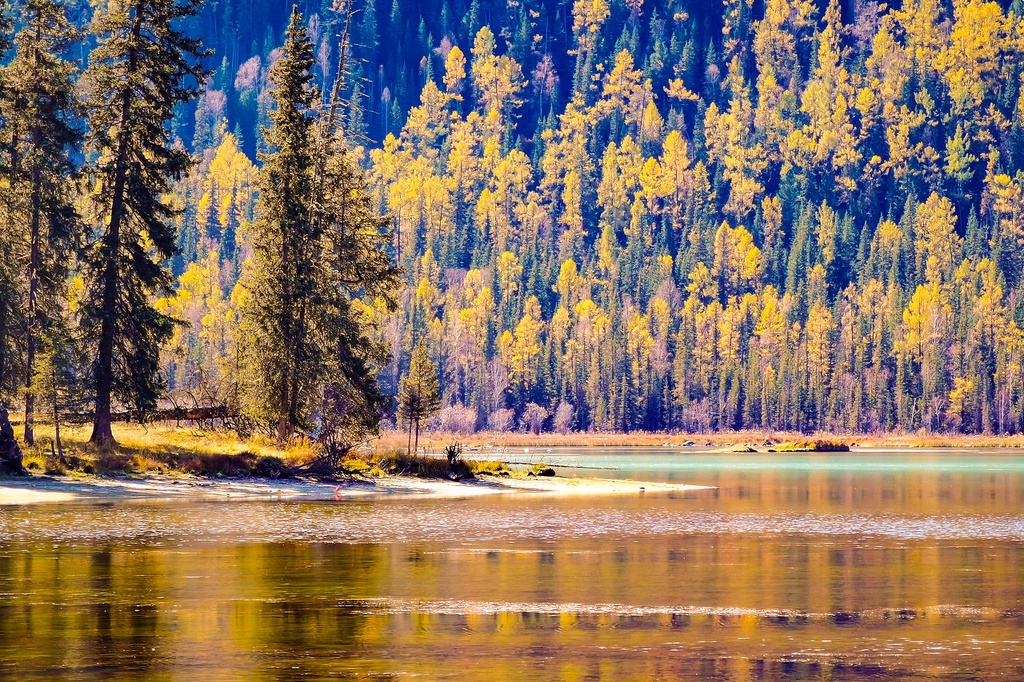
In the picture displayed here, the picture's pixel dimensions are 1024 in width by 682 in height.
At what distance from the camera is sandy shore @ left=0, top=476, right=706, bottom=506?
52000mm

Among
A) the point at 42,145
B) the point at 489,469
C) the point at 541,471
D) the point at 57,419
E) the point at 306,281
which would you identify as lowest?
the point at 541,471

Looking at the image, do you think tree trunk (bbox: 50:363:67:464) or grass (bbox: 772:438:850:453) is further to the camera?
grass (bbox: 772:438:850:453)

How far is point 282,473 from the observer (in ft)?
205

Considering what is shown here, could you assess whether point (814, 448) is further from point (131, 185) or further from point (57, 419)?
point (57, 419)

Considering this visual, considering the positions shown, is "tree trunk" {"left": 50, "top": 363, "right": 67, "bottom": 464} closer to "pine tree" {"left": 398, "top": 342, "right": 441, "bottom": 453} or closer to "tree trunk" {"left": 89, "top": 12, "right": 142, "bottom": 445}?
"tree trunk" {"left": 89, "top": 12, "right": 142, "bottom": 445}

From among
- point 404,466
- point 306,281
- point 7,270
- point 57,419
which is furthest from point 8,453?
Result: point 404,466

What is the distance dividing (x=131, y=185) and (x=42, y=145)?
4.01 m

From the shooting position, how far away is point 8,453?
179ft

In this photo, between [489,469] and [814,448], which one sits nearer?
[489,469]

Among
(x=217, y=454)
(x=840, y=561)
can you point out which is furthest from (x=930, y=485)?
(x=840, y=561)

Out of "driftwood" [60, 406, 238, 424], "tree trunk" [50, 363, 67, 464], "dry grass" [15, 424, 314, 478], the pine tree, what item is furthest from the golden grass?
the pine tree

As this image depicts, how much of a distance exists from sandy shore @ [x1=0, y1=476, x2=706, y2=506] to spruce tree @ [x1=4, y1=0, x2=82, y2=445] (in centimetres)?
794

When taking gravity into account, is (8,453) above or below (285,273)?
below

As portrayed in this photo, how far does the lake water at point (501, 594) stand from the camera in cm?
2217
